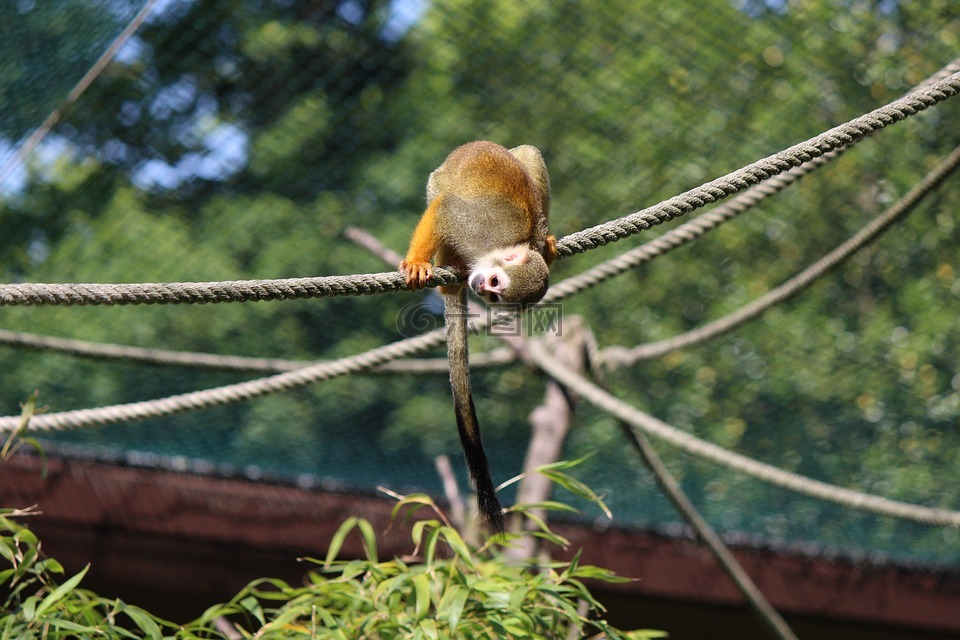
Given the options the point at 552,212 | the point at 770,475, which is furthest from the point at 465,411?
the point at 552,212

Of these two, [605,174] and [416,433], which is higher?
[605,174]

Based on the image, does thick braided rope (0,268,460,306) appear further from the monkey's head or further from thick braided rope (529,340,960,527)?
thick braided rope (529,340,960,527)

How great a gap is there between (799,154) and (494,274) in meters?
0.55

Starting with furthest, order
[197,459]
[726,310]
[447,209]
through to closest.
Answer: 1. [726,310]
2. [197,459]
3. [447,209]

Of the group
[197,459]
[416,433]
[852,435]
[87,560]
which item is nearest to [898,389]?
[852,435]

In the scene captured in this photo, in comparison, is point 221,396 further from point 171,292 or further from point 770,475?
point 770,475

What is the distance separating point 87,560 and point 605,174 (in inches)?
79.1

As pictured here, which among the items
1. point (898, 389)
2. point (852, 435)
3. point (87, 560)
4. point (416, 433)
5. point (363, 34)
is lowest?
point (87, 560)


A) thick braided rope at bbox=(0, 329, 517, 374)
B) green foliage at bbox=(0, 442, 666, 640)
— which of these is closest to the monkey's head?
green foliage at bbox=(0, 442, 666, 640)

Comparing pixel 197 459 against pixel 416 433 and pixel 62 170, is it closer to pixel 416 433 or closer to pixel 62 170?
pixel 416 433

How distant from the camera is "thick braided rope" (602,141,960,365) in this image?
2014mm

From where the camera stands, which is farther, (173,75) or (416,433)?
(416,433)

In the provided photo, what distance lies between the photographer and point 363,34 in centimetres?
276

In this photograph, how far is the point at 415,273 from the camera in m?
1.55
